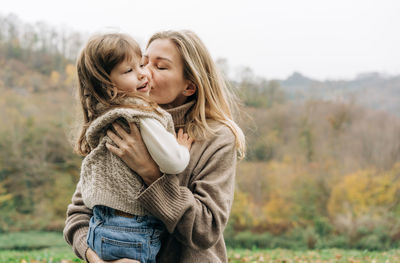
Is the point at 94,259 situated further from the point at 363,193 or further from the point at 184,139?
the point at 363,193

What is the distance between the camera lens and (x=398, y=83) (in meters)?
40.0

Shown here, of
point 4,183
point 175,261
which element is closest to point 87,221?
point 175,261

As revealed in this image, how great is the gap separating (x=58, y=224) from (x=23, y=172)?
14.5 feet

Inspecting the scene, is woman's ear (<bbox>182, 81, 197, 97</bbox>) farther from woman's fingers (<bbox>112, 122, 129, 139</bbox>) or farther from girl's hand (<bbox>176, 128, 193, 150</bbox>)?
woman's fingers (<bbox>112, 122, 129, 139</bbox>)

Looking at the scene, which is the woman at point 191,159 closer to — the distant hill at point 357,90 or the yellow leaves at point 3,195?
the yellow leaves at point 3,195

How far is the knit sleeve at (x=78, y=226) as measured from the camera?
2.05 meters

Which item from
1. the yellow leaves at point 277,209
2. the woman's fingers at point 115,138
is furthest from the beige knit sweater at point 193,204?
the yellow leaves at point 277,209

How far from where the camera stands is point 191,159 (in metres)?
2.02

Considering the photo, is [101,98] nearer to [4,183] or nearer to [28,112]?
[4,183]

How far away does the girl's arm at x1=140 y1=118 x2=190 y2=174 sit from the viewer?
1768 mm

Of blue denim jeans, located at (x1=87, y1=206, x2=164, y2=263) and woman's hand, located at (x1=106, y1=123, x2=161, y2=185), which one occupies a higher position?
woman's hand, located at (x1=106, y1=123, x2=161, y2=185)

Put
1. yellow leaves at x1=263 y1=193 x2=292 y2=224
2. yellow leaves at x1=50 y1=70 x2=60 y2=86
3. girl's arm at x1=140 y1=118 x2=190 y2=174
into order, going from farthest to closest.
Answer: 1. yellow leaves at x1=50 y1=70 x2=60 y2=86
2. yellow leaves at x1=263 y1=193 x2=292 y2=224
3. girl's arm at x1=140 y1=118 x2=190 y2=174

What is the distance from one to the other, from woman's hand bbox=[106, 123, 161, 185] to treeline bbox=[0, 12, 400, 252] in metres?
18.9

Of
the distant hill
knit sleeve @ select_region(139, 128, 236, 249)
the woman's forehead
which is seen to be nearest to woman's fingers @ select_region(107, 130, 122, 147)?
knit sleeve @ select_region(139, 128, 236, 249)
